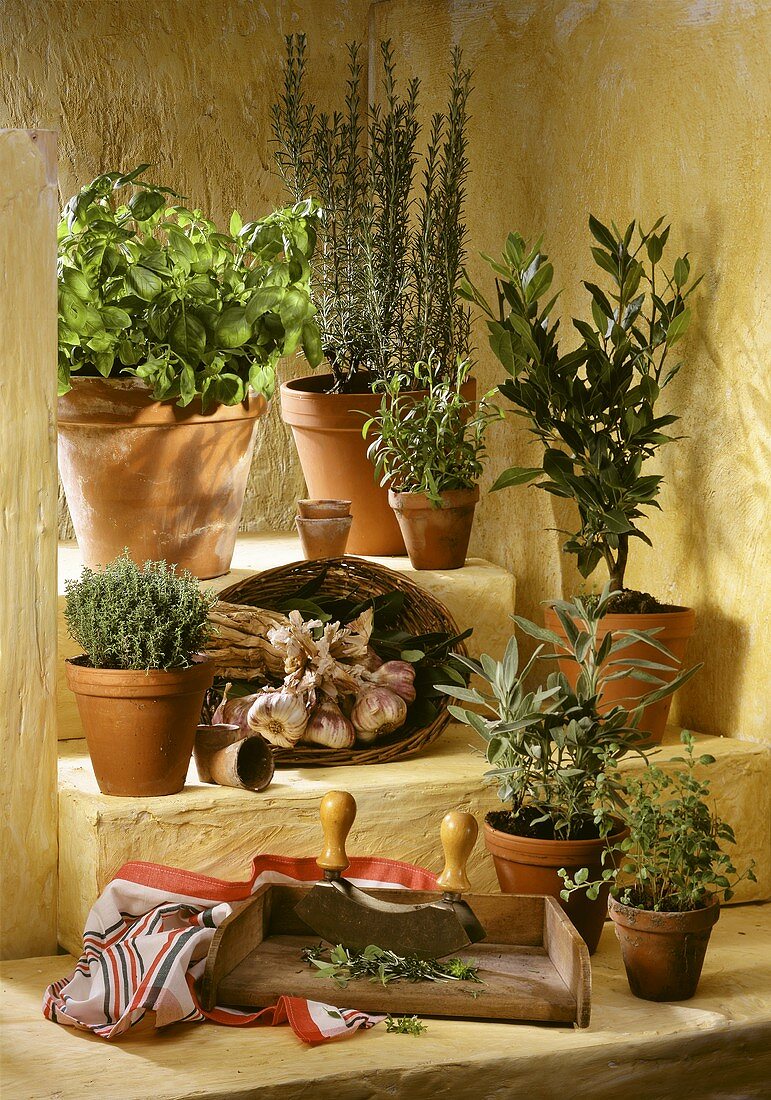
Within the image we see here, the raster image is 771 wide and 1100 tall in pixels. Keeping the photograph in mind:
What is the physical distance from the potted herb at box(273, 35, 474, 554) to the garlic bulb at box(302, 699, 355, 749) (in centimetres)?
86

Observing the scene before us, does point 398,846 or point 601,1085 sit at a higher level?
point 398,846

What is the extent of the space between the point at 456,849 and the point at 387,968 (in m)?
0.22

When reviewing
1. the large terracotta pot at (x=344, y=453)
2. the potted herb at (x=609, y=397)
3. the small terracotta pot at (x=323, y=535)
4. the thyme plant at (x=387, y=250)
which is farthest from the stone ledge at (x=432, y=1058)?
the thyme plant at (x=387, y=250)

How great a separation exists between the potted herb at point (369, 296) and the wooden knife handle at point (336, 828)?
1244 millimetres

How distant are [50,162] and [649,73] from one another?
4.40ft

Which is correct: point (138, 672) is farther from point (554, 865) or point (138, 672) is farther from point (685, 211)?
point (685, 211)

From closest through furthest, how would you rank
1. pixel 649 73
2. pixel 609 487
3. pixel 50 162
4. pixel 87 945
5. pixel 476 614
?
1. pixel 87 945
2. pixel 50 162
3. pixel 609 487
4. pixel 649 73
5. pixel 476 614

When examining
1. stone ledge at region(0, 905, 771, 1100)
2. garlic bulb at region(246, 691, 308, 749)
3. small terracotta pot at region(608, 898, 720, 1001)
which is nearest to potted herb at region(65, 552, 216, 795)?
garlic bulb at region(246, 691, 308, 749)

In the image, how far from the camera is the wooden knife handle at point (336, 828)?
2236 millimetres

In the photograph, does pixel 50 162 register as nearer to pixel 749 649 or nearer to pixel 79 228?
pixel 79 228

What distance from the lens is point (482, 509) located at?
11.9 feet

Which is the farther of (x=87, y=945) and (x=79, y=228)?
(x=79, y=228)

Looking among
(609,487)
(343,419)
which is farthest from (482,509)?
(609,487)

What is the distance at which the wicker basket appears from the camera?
2729 mm
